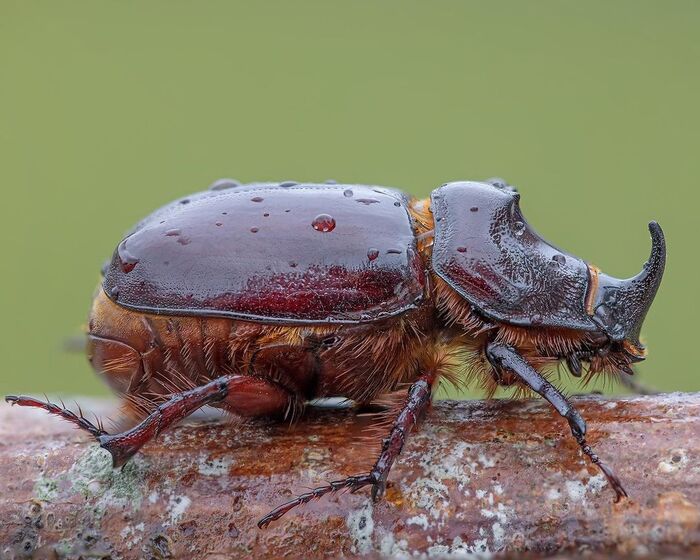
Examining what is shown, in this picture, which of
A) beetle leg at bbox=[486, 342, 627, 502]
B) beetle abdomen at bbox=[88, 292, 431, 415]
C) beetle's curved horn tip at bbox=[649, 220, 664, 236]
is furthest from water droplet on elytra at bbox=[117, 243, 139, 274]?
beetle's curved horn tip at bbox=[649, 220, 664, 236]

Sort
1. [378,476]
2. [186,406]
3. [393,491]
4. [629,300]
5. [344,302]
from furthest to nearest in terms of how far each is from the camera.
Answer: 1. [629,300]
2. [344,302]
3. [186,406]
4. [393,491]
5. [378,476]

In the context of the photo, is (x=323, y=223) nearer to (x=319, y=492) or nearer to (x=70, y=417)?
(x=319, y=492)

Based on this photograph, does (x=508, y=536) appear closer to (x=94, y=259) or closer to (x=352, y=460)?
(x=352, y=460)

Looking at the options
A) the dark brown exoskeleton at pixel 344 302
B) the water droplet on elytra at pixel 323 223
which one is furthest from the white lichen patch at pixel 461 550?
the water droplet on elytra at pixel 323 223

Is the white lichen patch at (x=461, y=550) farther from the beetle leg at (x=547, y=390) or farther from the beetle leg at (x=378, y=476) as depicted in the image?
the beetle leg at (x=547, y=390)

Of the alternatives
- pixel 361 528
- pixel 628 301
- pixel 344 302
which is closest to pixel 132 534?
pixel 361 528

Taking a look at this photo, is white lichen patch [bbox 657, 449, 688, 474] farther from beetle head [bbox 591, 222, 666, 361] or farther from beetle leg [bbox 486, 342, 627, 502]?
beetle head [bbox 591, 222, 666, 361]

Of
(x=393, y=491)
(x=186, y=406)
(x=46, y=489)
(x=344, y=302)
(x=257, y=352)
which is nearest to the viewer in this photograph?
(x=393, y=491)
